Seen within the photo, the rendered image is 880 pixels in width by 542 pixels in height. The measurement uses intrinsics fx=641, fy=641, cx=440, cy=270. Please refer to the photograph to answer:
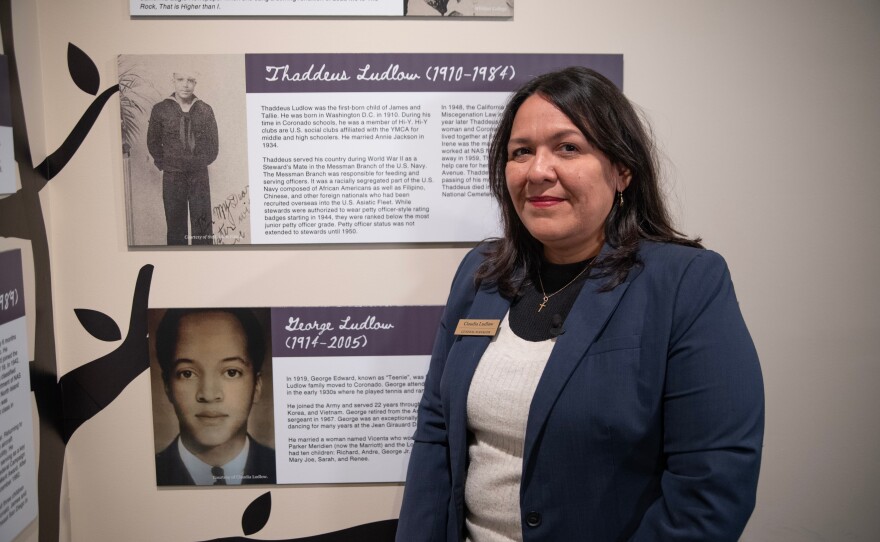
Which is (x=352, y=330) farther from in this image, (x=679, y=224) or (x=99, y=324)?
(x=679, y=224)

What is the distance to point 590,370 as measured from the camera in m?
1.17

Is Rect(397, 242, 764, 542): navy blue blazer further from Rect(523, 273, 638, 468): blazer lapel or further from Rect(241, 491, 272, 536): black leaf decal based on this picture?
Rect(241, 491, 272, 536): black leaf decal

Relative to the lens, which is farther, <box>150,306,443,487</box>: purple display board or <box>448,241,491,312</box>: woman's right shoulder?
<box>150,306,443,487</box>: purple display board

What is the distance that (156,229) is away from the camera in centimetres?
175

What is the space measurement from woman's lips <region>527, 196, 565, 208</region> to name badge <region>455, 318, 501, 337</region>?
259 millimetres

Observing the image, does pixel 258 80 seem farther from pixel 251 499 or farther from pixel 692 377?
pixel 692 377

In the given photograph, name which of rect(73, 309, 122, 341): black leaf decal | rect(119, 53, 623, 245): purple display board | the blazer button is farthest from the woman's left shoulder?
rect(73, 309, 122, 341): black leaf decal

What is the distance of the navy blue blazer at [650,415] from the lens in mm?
1087

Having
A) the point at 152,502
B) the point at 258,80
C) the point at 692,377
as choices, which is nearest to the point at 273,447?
the point at 152,502

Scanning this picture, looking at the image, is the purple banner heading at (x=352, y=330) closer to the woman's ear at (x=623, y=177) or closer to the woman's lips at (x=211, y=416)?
the woman's lips at (x=211, y=416)

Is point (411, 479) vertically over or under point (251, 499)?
over

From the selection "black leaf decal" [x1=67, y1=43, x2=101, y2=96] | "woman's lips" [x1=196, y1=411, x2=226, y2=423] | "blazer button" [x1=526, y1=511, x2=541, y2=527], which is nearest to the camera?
"blazer button" [x1=526, y1=511, x2=541, y2=527]

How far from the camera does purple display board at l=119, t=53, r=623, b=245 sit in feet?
5.63

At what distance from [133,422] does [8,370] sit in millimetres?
373
